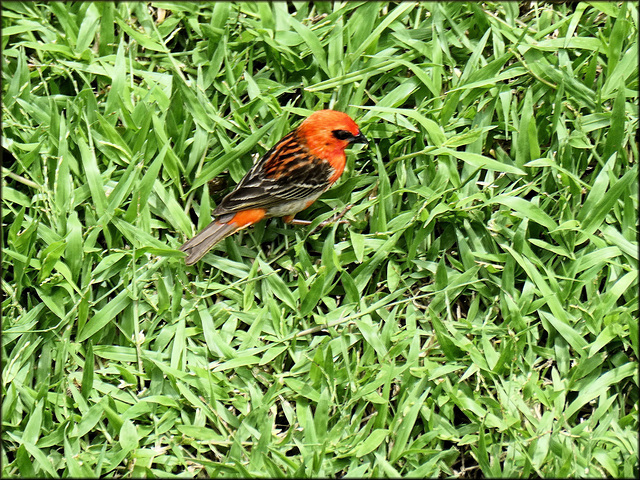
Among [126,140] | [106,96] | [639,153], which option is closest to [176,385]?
[126,140]

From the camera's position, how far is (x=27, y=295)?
151 inches

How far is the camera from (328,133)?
3975mm

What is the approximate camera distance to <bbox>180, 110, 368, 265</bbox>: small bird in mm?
3926

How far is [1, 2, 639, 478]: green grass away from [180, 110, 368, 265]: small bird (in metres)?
0.14

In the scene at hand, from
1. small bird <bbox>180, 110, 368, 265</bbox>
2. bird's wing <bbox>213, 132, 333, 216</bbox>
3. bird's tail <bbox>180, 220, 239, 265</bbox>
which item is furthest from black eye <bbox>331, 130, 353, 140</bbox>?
bird's tail <bbox>180, 220, 239, 265</bbox>

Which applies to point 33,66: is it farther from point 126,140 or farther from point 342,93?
point 342,93

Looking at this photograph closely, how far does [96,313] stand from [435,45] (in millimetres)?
2618

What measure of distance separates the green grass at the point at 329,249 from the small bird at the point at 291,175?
0.46 ft

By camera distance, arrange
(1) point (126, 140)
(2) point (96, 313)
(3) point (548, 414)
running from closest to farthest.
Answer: (3) point (548, 414)
(2) point (96, 313)
(1) point (126, 140)

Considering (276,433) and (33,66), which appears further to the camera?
(33,66)

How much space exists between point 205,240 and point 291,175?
68 centimetres

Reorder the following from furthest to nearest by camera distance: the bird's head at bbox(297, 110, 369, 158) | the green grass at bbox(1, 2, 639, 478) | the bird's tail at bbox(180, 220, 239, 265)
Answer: the bird's head at bbox(297, 110, 369, 158)
the bird's tail at bbox(180, 220, 239, 265)
the green grass at bbox(1, 2, 639, 478)

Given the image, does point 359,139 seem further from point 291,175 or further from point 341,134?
point 291,175

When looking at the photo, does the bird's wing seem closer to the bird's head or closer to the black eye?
the bird's head
